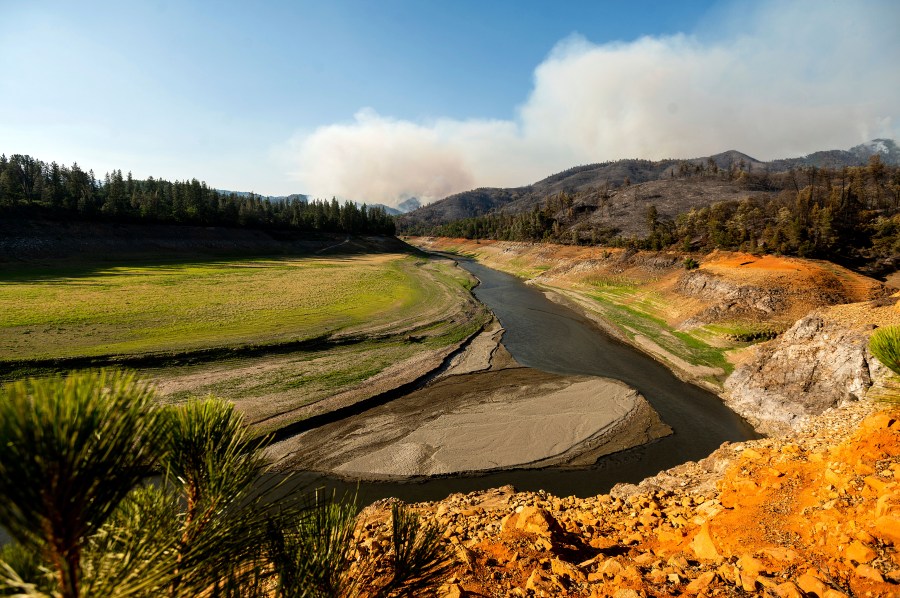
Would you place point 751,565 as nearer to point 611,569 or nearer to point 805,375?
point 611,569

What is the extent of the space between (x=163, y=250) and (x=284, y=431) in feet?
282

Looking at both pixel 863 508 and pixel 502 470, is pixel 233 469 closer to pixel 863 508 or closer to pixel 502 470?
pixel 863 508

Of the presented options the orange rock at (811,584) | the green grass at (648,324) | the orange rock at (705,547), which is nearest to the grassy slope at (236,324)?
the green grass at (648,324)

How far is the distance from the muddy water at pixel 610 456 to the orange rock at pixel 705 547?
6.74m

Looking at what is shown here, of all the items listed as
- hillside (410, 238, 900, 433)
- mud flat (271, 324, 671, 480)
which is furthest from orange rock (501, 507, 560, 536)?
hillside (410, 238, 900, 433)

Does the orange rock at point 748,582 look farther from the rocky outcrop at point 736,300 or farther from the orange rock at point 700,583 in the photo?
the rocky outcrop at point 736,300

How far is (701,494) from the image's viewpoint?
38.6 ft

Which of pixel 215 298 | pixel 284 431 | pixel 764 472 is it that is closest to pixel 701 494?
pixel 764 472

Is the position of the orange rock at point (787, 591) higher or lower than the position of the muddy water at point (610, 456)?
higher

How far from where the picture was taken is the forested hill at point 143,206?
8031 centimetres

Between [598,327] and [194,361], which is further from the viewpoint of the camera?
[598,327]

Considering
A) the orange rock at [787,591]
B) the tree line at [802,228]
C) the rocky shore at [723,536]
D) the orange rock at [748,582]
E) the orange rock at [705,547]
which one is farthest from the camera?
the tree line at [802,228]

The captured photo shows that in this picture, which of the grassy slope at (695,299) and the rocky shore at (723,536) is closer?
the rocky shore at (723,536)

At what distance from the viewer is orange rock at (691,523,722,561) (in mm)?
7156
